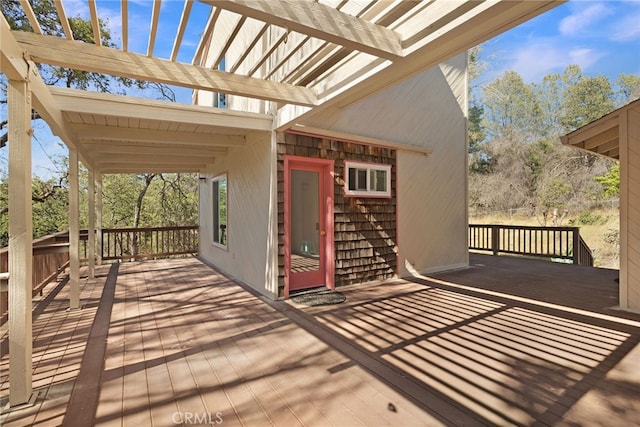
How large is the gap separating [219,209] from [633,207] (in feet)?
22.7

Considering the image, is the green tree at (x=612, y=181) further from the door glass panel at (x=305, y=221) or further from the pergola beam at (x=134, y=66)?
the pergola beam at (x=134, y=66)

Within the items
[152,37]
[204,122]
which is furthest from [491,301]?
[152,37]

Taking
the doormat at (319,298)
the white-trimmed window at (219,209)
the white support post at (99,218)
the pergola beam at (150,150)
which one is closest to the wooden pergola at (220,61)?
the pergola beam at (150,150)

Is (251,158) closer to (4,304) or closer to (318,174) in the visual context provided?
(318,174)

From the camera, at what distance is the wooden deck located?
2.02 meters

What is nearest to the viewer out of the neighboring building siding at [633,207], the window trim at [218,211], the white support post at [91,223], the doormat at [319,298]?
the neighboring building siding at [633,207]

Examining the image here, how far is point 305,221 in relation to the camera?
5.25 m

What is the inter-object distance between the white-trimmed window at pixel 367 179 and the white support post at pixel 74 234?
3.78 meters

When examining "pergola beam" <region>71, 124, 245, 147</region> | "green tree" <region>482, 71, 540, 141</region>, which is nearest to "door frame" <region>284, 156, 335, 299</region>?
"pergola beam" <region>71, 124, 245, 147</region>

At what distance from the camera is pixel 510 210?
1794 centimetres

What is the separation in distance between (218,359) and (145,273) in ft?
15.8

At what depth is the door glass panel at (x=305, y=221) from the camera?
199 inches

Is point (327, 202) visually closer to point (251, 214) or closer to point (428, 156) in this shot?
point (251, 214)

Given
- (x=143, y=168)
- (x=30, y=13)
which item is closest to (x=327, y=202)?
(x=30, y=13)
